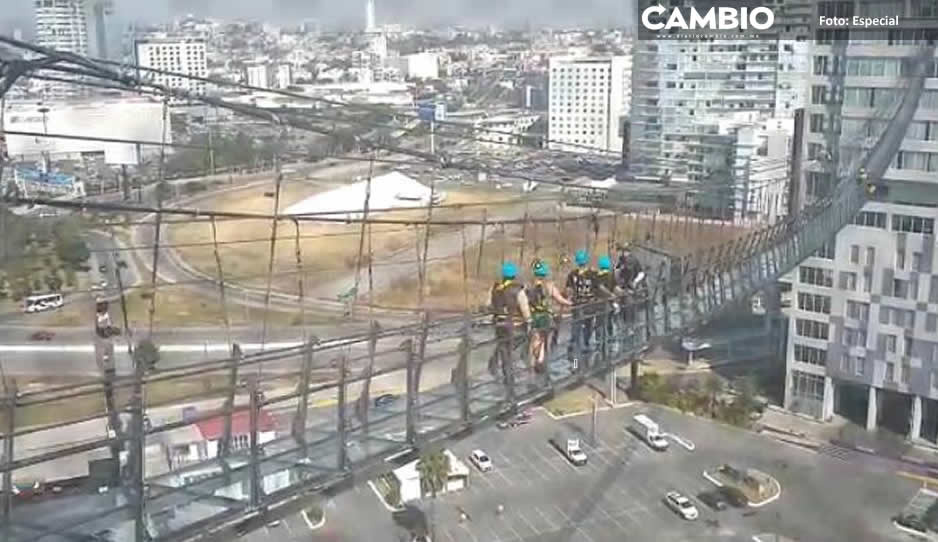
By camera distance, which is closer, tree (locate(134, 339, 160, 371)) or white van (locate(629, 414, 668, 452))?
tree (locate(134, 339, 160, 371))

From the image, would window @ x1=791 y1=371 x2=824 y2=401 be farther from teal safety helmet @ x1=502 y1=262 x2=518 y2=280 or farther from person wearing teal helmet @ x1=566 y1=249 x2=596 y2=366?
teal safety helmet @ x1=502 y1=262 x2=518 y2=280

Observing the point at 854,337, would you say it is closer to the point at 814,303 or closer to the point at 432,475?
the point at 814,303

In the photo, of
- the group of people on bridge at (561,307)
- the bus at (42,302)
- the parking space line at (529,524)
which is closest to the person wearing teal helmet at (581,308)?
the group of people on bridge at (561,307)

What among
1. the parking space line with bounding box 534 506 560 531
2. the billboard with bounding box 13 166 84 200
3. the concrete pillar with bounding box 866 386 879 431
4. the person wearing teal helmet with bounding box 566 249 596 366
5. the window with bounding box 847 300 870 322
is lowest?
the parking space line with bounding box 534 506 560 531

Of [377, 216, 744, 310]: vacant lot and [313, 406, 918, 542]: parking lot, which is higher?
[377, 216, 744, 310]: vacant lot

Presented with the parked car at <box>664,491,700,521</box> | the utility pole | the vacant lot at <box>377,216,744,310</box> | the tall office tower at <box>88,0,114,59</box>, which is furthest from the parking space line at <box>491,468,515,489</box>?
the tall office tower at <box>88,0,114,59</box>

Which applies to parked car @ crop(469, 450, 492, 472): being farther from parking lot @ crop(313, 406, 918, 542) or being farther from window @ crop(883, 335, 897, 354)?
window @ crop(883, 335, 897, 354)

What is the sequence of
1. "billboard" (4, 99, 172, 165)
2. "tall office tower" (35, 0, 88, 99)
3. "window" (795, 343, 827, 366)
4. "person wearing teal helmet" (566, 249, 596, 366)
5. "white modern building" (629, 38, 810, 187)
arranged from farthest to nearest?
"white modern building" (629, 38, 810, 187)
"window" (795, 343, 827, 366)
"tall office tower" (35, 0, 88, 99)
"billboard" (4, 99, 172, 165)
"person wearing teal helmet" (566, 249, 596, 366)

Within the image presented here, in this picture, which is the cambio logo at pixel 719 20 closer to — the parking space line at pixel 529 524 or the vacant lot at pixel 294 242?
the vacant lot at pixel 294 242

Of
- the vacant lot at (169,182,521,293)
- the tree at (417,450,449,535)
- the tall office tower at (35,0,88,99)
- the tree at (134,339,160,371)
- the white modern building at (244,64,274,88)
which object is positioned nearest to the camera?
the tree at (134,339,160,371)
